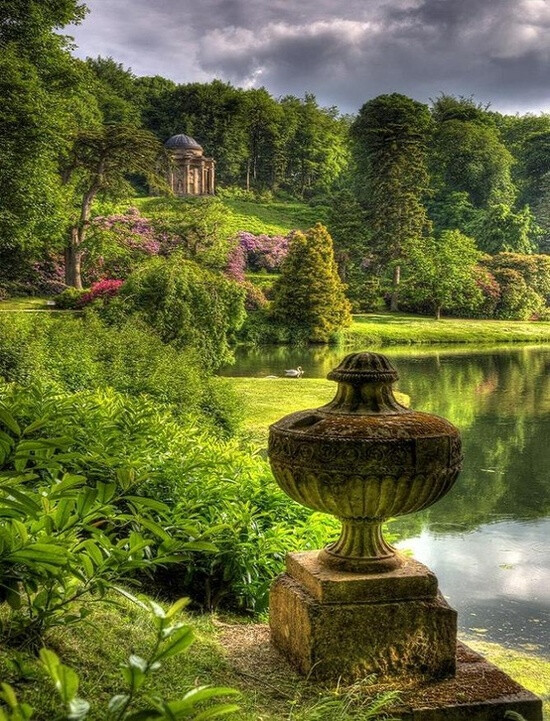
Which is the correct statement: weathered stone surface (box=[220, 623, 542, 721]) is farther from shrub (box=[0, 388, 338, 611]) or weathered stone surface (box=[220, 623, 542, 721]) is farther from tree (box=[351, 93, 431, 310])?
tree (box=[351, 93, 431, 310])

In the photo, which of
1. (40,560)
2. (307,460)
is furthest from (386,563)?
(40,560)

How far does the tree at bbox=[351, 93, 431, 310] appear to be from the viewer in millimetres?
56062

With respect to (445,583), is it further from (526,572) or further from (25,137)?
(25,137)

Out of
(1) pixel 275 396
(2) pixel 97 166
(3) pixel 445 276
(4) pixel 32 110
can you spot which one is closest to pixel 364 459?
(1) pixel 275 396

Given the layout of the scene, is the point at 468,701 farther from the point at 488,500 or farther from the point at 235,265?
the point at 235,265

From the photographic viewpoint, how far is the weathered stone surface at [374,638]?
11.3 feet

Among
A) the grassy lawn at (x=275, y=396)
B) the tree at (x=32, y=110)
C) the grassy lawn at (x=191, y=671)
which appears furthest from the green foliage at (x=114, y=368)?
the tree at (x=32, y=110)

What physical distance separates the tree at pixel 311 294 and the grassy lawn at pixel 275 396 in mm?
15697

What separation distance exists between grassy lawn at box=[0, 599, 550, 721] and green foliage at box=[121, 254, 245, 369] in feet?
47.9

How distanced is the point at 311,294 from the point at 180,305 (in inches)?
834

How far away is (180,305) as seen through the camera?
62.8 feet

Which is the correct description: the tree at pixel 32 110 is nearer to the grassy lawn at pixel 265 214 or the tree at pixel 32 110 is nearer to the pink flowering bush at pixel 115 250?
the pink flowering bush at pixel 115 250

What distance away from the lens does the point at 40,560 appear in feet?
6.72

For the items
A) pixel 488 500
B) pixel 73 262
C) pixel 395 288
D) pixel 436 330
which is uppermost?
pixel 73 262
